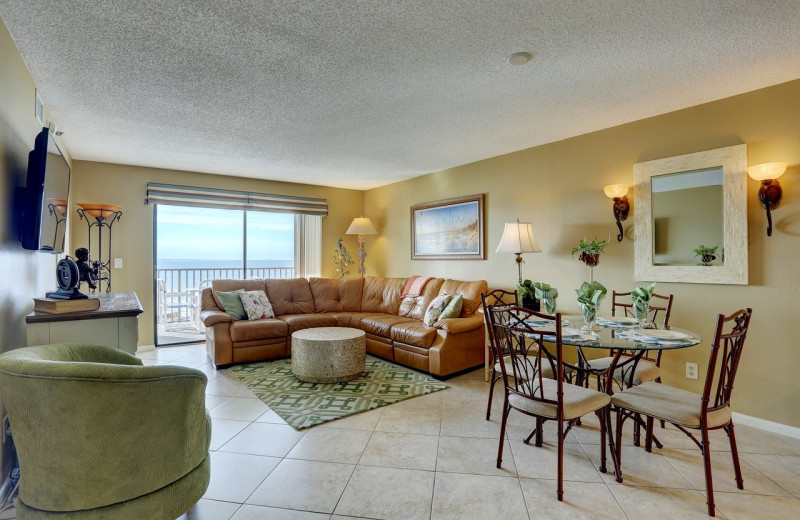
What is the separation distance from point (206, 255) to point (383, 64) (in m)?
4.99

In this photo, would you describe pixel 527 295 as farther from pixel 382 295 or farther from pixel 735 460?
pixel 382 295

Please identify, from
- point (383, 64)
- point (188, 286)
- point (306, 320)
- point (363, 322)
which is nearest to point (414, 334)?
point (363, 322)

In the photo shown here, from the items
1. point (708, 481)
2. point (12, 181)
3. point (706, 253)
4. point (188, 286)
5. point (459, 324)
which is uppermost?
point (12, 181)

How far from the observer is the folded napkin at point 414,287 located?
5102 millimetres

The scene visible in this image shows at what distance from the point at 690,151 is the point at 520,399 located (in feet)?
8.21

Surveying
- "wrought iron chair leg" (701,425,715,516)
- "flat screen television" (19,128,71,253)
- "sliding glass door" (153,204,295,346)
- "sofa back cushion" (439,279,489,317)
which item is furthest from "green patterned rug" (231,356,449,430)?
"sliding glass door" (153,204,295,346)

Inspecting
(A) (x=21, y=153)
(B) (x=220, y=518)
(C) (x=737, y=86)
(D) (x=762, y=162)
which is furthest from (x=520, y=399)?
(A) (x=21, y=153)

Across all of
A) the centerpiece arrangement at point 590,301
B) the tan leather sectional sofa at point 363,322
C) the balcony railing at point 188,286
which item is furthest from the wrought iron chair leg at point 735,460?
the balcony railing at point 188,286

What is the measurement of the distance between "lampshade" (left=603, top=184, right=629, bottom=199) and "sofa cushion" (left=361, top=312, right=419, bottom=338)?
8.07ft

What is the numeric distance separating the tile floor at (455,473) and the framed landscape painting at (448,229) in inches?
96.2

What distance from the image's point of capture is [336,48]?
→ 2205mm

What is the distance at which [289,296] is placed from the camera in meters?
5.45

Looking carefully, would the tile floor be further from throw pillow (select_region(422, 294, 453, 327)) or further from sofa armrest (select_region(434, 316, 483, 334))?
throw pillow (select_region(422, 294, 453, 327))

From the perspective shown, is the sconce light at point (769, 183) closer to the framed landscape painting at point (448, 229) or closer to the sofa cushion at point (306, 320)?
the framed landscape painting at point (448, 229)
